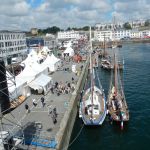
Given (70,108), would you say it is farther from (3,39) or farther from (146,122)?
(3,39)

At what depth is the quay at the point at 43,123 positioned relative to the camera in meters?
24.3

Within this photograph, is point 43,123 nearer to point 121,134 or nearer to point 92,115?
point 92,115

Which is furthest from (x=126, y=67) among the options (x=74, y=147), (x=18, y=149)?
(x=18, y=149)

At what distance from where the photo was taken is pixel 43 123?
29672 mm

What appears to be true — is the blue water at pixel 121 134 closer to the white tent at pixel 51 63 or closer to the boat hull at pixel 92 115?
the boat hull at pixel 92 115

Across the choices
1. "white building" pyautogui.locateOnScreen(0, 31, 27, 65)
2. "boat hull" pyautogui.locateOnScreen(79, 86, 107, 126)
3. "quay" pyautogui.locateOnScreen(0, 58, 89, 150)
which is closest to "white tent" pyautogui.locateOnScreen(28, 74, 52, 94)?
"quay" pyautogui.locateOnScreen(0, 58, 89, 150)

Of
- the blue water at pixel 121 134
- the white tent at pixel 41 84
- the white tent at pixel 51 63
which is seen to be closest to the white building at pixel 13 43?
the white tent at pixel 51 63

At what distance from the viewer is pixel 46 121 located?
3033 centimetres

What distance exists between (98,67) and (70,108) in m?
52.5

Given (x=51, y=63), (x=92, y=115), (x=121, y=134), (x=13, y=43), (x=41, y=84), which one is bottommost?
(x=121, y=134)

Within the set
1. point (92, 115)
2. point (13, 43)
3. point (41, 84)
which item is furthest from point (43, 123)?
point (13, 43)

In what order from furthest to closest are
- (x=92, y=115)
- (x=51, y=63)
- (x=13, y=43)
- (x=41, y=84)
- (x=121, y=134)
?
(x=13, y=43) < (x=51, y=63) < (x=41, y=84) < (x=92, y=115) < (x=121, y=134)

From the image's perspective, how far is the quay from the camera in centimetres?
2430

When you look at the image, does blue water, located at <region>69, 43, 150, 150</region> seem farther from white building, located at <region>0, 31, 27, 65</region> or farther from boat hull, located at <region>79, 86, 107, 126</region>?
white building, located at <region>0, 31, 27, 65</region>
